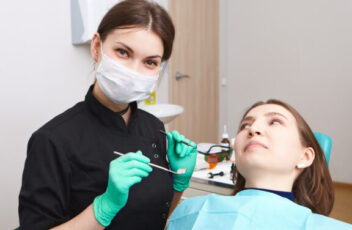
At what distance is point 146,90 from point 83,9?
1.10m

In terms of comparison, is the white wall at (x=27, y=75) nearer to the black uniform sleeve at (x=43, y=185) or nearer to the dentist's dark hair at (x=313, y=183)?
the black uniform sleeve at (x=43, y=185)

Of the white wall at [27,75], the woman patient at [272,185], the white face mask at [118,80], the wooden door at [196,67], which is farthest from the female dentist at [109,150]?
the wooden door at [196,67]

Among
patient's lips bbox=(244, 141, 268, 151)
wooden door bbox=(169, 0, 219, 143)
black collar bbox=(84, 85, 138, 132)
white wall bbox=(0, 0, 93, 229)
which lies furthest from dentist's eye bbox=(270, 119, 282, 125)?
wooden door bbox=(169, 0, 219, 143)

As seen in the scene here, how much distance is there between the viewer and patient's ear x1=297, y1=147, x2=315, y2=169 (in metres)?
1.11

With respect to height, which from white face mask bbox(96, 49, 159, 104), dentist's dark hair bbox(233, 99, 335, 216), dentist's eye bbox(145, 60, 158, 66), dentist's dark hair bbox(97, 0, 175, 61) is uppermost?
dentist's dark hair bbox(97, 0, 175, 61)

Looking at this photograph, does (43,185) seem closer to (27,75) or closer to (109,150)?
(109,150)

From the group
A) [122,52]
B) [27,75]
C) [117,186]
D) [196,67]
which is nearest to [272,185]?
[117,186]

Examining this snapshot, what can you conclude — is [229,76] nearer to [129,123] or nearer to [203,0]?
[203,0]

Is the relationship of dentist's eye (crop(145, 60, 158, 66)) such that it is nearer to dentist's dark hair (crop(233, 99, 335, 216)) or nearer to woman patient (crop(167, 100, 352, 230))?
woman patient (crop(167, 100, 352, 230))

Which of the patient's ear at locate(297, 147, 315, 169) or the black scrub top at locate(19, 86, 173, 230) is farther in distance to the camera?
the patient's ear at locate(297, 147, 315, 169)

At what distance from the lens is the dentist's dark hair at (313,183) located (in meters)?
1.13

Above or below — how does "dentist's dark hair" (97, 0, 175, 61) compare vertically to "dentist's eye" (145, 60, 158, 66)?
above

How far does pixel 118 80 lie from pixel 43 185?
1.26 feet

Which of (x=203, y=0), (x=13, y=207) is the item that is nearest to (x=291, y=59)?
(x=203, y=0)
